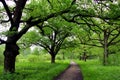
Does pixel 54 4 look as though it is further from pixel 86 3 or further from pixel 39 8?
pixel 86 3

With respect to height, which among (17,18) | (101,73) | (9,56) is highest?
(17,18)

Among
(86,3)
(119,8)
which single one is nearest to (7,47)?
(86,3)

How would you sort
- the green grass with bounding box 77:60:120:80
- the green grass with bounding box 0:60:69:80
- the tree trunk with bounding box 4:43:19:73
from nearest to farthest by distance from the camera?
1. the green grass with bounding box 0:60:69:80
2. the green grass with bounding box 77:60:120:80
3. the tree trunk with bounding box 4:43:19:73

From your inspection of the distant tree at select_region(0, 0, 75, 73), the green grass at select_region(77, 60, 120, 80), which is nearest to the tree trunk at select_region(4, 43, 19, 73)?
the distant tree at select_region(0, 0, 75, 73)

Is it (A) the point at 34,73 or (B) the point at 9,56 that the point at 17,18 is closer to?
(B) the point at 9,56

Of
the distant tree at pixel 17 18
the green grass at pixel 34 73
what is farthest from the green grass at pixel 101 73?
the distant tree at pixel 17 18

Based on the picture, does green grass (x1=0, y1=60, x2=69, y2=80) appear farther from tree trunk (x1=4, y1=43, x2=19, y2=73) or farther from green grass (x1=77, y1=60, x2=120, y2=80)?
green grass (x1=77, y1=60, x2=120, y2=80)

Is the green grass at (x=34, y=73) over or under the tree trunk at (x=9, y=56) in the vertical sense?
under

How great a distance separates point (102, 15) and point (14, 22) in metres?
7.75

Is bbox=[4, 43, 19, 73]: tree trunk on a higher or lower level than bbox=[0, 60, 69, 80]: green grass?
higher

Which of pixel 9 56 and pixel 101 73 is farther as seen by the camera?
pixel 101 73

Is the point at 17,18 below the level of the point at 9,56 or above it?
above

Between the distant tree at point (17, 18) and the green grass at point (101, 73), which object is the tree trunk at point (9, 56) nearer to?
the distant tree at point (17, 18)

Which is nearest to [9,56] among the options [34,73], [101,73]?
[34,73]
